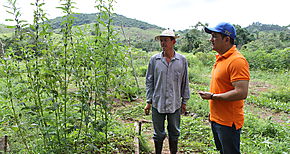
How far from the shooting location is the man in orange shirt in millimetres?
2053

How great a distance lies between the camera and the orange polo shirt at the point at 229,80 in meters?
2.06

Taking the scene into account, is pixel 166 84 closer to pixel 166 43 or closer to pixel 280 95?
pixel 166 43

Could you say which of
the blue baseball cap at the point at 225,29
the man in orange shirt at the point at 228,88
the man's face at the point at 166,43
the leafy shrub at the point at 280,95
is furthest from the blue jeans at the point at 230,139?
the leafy shrub at the point at 280,95

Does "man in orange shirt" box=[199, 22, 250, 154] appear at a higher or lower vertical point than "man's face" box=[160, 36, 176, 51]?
lower

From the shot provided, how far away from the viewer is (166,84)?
2998 mm

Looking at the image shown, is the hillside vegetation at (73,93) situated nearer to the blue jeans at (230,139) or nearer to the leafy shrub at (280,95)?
the blue jeans at (230,139)

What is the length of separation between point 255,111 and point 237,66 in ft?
18.3

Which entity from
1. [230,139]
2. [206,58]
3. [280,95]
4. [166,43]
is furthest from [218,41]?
[206,58]

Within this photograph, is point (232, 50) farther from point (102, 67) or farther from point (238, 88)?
point (102, 67)

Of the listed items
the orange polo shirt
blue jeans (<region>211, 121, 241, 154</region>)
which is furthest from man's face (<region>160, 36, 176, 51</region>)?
blue jeans (<region>211, 121, 241, 154</region>)

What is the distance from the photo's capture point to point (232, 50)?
2.24 meters

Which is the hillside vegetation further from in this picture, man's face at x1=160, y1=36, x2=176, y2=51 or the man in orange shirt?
the man in orange shirt

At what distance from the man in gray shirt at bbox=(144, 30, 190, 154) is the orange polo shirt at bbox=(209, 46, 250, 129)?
76cm

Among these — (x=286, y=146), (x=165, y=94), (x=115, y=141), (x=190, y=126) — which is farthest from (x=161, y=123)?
(x=286, y=146)
